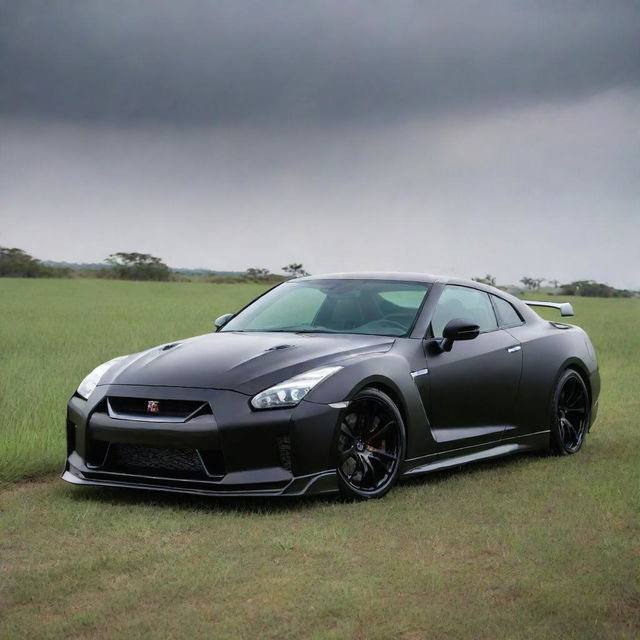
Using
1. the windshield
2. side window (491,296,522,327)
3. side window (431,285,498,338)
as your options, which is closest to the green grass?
the windshield

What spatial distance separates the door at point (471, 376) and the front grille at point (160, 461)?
1770 mm

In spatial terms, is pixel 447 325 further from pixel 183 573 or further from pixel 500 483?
pixel 183 573

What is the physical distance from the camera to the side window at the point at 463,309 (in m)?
8.85

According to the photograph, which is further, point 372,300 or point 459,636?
Answer: point 372,300

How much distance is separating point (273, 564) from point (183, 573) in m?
0.49

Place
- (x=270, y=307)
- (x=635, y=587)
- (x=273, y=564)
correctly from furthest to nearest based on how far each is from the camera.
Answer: (x=270, y=307)
(x=273, y=564)
(x=635, y=587)

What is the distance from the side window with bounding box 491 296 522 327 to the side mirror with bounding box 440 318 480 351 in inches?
46.8

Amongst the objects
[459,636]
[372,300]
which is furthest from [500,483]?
[459,636]

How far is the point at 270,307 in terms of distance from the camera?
941 centimetres

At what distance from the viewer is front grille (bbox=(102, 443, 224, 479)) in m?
7.41

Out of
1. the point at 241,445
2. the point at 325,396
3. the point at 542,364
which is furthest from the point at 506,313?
the point at 241,445

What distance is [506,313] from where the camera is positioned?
32.4 ft

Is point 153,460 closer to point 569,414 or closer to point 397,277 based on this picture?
point 397,277

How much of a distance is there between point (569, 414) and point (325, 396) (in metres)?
3.62
